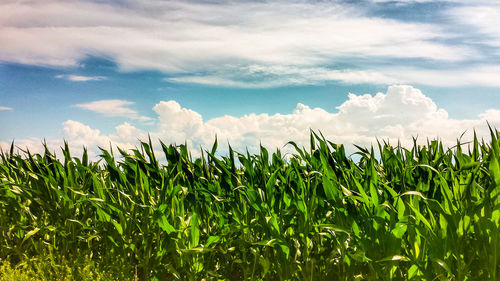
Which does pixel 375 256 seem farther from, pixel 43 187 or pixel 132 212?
pixel 43 187

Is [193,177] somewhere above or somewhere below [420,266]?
above

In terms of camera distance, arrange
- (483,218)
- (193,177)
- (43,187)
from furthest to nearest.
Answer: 1. (43,187)
2. (193,177)
3. (483,218)

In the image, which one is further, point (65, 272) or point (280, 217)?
point (65, 272)

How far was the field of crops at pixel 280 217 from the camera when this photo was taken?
2844 millimetres

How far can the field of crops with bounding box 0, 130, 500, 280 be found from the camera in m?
2.84

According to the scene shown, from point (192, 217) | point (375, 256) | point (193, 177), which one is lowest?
point (375, 256)

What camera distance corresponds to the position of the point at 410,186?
3492 mm

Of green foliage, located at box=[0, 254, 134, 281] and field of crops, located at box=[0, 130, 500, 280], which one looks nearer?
field of crops, located at box=[0, 130, 500, 280]

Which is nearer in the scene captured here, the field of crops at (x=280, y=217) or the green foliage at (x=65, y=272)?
the field of crops at (x=280, y=217)

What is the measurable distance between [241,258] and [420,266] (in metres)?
1.50

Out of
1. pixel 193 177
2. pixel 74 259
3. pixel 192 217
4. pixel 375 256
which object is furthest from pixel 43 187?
pixel 375 256

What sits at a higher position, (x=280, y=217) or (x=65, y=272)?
(x=280, y=217)

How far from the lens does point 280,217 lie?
335 centimetres

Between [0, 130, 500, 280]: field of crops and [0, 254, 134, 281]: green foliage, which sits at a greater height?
[0, 130, 500, 280]: field of crops
